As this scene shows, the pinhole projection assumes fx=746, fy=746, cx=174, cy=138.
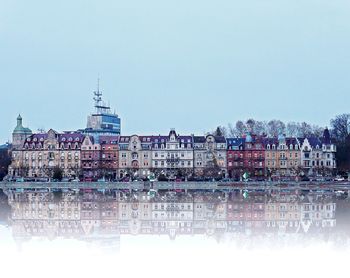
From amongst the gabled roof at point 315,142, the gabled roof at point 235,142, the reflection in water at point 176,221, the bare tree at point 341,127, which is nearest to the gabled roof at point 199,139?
the gabled roof at point 235,142

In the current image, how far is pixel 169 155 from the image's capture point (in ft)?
299

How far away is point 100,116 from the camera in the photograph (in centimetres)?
11500

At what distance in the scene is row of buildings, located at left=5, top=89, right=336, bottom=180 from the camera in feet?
295

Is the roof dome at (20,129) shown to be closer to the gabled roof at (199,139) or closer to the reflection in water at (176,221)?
the gabled roof at (199,139)

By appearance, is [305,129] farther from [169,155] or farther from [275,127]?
[169,155]

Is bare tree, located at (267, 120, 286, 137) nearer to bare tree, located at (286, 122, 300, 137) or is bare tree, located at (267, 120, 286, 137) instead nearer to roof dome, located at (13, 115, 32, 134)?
bare tree, located at (286, 122, 300, 137)

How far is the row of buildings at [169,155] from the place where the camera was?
89938 millimetres

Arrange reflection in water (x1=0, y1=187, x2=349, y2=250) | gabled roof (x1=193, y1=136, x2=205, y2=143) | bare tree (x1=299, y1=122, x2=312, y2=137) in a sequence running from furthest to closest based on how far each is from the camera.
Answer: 1. bare tree (x1=299, y1=122, x2=312, y2=137)
2. gabled roof (x1=193, y1=136, x2=205, y2=143)
3. reflection in water (x1=0, y1=187, x2=349, y2=250)

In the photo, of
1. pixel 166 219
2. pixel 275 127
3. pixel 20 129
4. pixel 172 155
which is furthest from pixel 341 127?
pixel 166 219

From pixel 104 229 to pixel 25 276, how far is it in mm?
9241

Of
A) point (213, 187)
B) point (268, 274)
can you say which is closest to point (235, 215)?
point (268, 274)

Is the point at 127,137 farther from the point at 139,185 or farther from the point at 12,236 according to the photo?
the point at 12,236

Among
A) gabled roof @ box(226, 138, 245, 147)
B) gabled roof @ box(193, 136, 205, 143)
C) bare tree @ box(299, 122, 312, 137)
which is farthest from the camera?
bare tree @ box(299, 122, 312, 137)

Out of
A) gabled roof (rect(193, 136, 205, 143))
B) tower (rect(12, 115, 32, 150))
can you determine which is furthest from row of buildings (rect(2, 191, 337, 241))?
tower (rect(12, 115, 32, 150))
